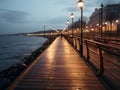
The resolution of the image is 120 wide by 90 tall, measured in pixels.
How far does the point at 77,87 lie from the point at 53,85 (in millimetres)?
743

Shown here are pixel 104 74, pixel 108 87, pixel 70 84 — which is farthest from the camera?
pixel 104 74

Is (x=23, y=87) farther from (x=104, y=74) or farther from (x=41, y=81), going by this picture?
(x=104, y=74)

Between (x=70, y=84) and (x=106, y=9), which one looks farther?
(x=106, y=9)

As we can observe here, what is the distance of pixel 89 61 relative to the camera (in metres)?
14.0

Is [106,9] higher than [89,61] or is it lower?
higher

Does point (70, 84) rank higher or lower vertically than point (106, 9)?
lower

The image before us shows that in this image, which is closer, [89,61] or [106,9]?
[89,61]

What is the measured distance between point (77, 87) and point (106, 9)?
131 meters

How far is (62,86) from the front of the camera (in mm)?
8156

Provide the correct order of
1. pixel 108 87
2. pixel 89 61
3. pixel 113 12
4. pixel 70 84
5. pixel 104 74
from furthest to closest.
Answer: pixel 113 12 → pixel 89 61 → pixel 104 74 → pixel 70 84 → pixel 108 87

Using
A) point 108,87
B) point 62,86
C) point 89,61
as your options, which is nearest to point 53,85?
point 62,86

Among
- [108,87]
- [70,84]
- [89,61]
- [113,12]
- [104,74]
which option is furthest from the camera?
[113,12]

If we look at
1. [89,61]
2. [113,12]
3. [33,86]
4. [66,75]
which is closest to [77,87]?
[33,86]

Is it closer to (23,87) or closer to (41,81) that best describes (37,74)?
(41,81)
